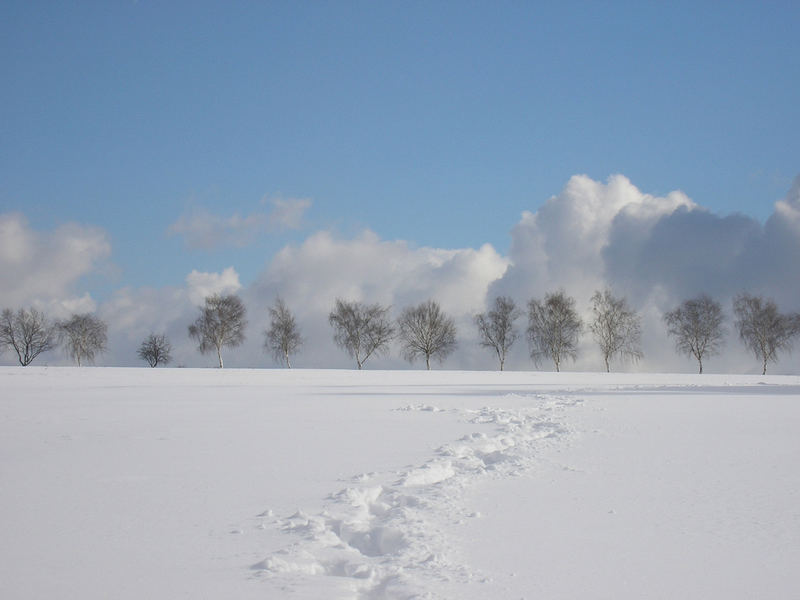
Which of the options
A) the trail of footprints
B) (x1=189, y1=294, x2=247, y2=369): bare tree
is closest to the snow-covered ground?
the trail of footprints

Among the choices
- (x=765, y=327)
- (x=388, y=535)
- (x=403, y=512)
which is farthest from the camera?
(x=765, y=327)

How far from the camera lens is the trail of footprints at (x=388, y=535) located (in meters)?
3.12

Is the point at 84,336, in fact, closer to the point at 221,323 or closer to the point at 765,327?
the point at 221,323

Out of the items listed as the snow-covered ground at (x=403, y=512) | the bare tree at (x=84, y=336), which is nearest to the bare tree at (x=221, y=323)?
the bare tree at (x=84, y=336)

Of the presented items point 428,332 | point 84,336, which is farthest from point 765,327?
point 84,336

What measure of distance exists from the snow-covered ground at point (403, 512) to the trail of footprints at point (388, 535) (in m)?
0.02

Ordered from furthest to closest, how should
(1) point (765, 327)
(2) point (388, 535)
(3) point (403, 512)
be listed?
(1) point (765, 327)
(3) point (403, 512)
(2) point (388, 535)

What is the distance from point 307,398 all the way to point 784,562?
43.4 feet

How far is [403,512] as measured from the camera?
432cm

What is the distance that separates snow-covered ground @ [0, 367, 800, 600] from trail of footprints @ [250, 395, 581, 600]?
0.05 feet

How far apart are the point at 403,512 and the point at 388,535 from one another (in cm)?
47

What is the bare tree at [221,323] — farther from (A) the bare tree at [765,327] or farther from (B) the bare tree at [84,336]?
(A) the bare tree at [765,327]

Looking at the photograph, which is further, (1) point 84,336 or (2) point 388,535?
(1) point 84,336

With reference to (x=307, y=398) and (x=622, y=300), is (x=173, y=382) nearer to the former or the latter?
(x=307, y=398)
